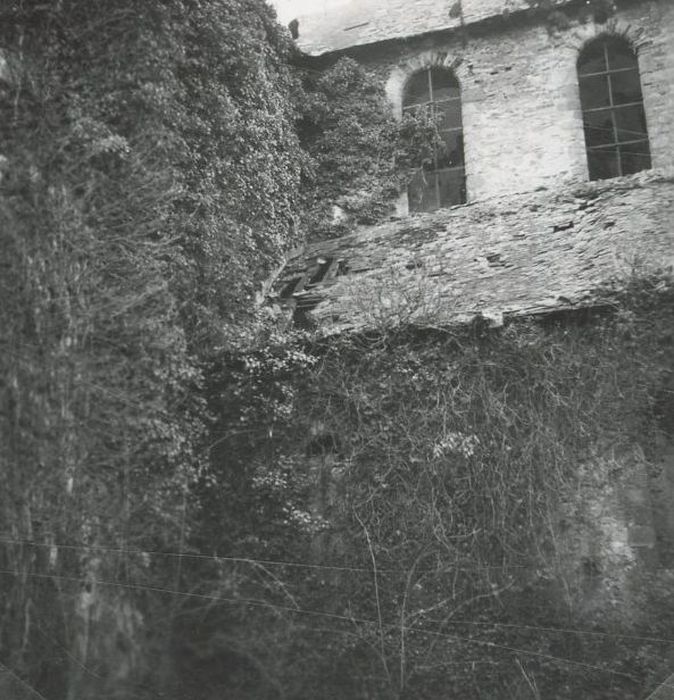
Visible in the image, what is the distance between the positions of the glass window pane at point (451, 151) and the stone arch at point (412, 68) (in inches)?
35.7

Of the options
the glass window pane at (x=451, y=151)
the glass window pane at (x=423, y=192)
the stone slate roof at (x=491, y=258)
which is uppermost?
the glass window pane at (x=451, y=151)

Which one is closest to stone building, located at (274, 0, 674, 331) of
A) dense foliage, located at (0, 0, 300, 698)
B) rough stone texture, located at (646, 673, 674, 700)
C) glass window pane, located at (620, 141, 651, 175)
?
glass window pane, located at (620, 141, 651, 175)

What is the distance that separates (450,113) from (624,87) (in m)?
3.10

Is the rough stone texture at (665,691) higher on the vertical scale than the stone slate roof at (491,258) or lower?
lower

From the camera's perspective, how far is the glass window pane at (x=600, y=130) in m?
13.7

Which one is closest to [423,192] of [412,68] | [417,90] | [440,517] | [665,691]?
[417,90]

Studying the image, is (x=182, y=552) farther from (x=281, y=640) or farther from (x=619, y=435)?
(x=619, y=435)

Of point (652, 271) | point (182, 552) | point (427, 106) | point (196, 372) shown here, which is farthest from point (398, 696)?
point (427, 106)

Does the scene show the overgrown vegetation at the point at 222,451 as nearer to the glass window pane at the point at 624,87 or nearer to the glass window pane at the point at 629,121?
the glass window pane at the point at 629,121

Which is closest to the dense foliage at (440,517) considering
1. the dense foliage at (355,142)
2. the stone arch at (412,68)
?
the dense foliage at (355,142)

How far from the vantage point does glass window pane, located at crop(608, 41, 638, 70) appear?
45.3ft

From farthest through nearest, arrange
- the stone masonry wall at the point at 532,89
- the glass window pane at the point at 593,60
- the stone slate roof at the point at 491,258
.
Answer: the glass window pane at the point at 593,60, the stone masonry wall at the point at 532,89, the stone slate roof at the point at 491,258

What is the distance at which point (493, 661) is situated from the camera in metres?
6.95

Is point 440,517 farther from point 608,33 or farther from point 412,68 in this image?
point 608,33
